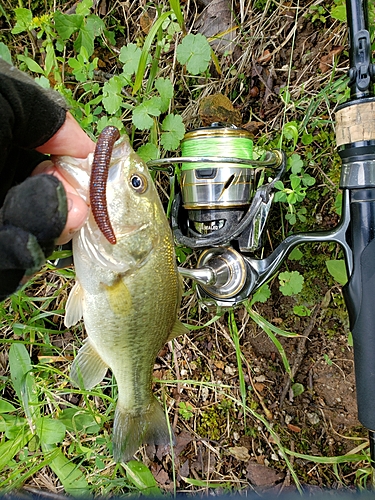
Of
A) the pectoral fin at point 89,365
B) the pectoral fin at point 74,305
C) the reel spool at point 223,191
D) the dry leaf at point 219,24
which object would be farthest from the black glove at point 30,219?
the dry leaf at point 219,24

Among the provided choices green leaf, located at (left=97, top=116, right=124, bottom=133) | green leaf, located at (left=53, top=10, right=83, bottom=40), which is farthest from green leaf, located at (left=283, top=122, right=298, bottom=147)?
green leaf, located at (left=53, top=10, right=83, bottom=40)

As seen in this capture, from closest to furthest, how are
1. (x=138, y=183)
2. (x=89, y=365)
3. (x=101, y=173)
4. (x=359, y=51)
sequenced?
(x=101, y=173) → (x=138, y=183) → (x=359, y=51) → (x=89, y=365)

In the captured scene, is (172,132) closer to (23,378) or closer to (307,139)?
(307,139)

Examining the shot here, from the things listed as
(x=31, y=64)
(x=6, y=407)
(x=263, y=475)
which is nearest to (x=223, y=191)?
(x=31, y=64)

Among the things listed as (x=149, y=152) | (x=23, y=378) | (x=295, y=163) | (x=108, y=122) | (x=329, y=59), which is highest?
(x=329, y=59)

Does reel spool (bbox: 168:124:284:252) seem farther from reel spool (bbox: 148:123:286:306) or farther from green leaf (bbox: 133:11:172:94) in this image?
green leaf (bbox: 133:11:172:94)

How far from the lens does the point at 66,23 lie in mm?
2783

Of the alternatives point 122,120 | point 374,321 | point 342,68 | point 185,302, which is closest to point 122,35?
point 122,120

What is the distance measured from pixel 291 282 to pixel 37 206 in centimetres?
165

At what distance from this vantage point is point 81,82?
2.84 metres

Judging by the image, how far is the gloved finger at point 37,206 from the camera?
145 centimetres

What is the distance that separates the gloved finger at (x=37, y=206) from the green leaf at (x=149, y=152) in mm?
1238

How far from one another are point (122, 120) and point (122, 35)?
2.05ft

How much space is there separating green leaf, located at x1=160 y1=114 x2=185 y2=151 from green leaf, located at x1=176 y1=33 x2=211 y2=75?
0.29 metres
